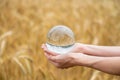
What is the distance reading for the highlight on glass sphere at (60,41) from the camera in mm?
1307

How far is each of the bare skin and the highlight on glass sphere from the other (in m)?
0.02

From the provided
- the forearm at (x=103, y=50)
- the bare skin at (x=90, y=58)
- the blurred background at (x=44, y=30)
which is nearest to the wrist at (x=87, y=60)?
the bare skin at (x=90, y=58)

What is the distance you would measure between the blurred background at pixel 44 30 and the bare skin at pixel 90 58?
205 mm

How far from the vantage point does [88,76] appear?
5.41 feet

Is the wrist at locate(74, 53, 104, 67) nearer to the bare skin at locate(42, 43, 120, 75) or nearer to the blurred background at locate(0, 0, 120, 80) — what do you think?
the bare skin at locate(42, 43, 120, 75)

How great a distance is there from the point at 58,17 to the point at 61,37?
1057mm

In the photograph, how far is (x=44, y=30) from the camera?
82.2 inches

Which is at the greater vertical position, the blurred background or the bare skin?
the blurred background

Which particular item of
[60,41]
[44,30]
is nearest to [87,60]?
[60,41]

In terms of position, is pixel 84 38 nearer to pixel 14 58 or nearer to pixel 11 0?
pixel 14 58

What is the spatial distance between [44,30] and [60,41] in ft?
2.55

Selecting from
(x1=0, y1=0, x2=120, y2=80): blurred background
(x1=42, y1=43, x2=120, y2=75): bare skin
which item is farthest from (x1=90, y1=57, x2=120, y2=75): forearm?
(x1=0, y1=0, x2=120, y2=80): blurred background

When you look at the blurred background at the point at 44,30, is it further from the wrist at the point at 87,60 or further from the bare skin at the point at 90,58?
the wrist at the point at 87,60

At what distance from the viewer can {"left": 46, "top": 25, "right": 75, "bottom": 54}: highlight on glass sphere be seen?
4.29 ft
